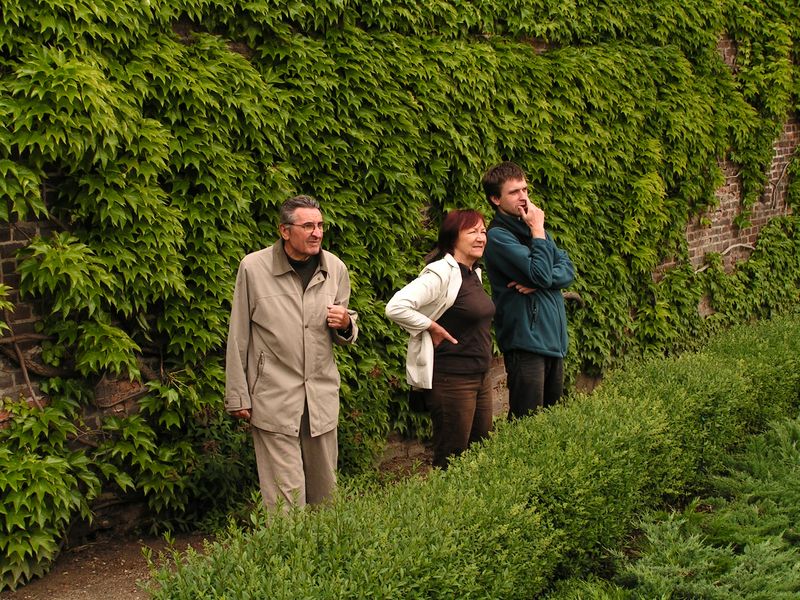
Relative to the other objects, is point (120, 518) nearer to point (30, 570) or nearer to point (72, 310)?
point (30, 570)

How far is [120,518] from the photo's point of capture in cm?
557

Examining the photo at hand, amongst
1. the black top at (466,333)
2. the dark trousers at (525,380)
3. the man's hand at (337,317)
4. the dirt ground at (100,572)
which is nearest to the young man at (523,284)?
the dark trousers at (525,380)

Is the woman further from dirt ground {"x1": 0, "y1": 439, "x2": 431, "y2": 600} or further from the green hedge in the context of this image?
dirt ground {"x1": 0, "y1": 439, "x2": 431, "y2": 600}

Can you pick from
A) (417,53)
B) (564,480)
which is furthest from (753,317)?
(564,480)

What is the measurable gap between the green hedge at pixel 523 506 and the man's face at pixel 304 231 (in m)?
1.33

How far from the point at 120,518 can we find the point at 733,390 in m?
4.21

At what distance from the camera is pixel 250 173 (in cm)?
596

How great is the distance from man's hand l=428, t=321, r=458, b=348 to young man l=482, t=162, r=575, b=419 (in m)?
0.70

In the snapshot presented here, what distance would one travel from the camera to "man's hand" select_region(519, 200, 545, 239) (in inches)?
228

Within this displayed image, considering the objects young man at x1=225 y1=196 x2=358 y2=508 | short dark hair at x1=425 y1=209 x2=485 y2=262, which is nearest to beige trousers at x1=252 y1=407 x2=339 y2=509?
young man at x1=225 y1=196 x2=358 y2=508

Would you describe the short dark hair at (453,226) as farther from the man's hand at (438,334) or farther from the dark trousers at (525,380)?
the dark trousers at (525,380)

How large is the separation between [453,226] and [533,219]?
2.21 feet

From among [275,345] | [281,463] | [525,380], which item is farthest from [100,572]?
[525,380]

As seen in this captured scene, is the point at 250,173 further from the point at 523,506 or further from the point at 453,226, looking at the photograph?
the point at 523,506
